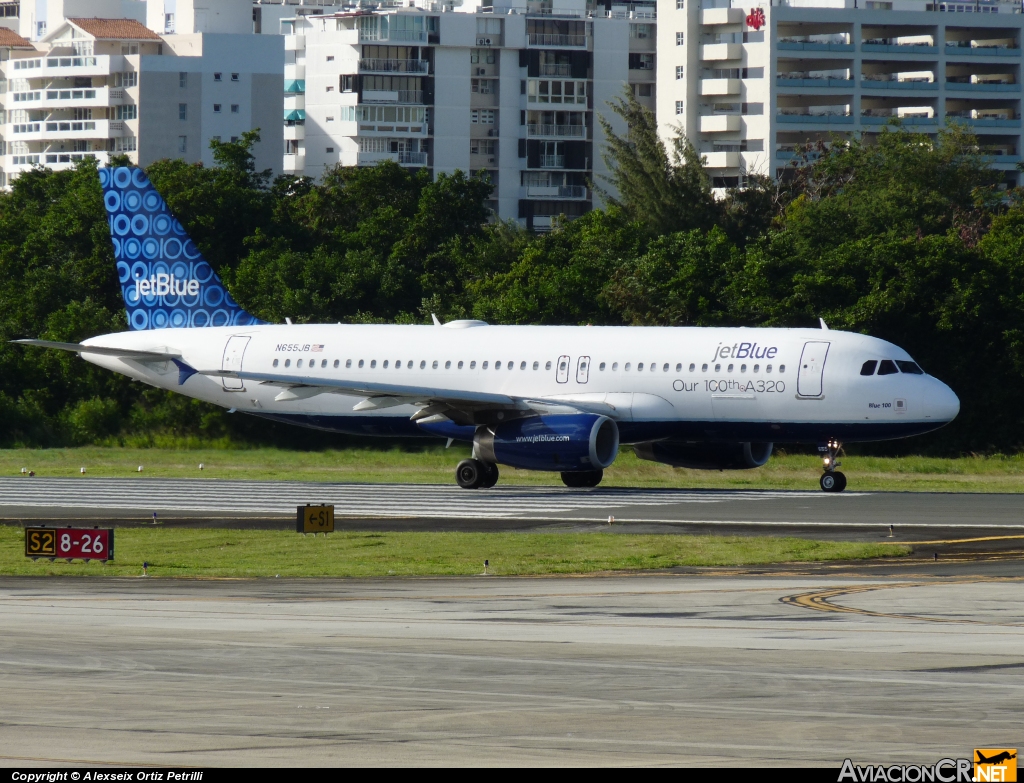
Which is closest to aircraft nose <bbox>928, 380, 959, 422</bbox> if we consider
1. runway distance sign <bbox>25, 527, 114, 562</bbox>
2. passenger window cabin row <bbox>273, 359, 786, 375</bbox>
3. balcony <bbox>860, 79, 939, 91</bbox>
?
passenger window cabin row <bbox>273, 359, 786, 375</bbox>

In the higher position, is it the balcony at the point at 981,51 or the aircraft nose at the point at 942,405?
the balcony at the point at 981,51

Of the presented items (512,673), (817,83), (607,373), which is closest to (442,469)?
(607,373)

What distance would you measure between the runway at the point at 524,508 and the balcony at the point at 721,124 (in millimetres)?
117677

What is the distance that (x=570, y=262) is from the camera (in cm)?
7950

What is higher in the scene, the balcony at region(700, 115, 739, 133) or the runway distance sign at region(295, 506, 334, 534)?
the balcony at region(700, 115, 739, 133)

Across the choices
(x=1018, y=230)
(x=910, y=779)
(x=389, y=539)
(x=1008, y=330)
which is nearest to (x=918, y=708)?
(x=910, y=779)

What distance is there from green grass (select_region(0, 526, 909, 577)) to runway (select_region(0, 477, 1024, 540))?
2.37 m

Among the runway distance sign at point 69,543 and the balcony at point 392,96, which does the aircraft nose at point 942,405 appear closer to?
the runway distance sign at point 69,543

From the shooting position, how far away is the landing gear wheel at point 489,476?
46.4 m

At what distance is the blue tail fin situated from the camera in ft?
176

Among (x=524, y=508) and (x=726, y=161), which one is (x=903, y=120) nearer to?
(x=726, y=161)

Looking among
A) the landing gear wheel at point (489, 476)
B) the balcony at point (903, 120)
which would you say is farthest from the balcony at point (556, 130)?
the landing gear wheel at point (489, 476)

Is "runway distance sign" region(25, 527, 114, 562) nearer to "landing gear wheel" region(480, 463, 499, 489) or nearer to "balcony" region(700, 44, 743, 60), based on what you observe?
"landing gear wheel" region(480, 463, 499, 489)

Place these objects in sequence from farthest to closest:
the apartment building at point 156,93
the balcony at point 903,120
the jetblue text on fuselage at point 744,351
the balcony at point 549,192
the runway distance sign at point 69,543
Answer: the apartment building at point 156,93
the balcony at point 549,192
the balcony at point 903,120
the jetblue text on fuselage at point 744,351
the runway distance sign at point 69,543
